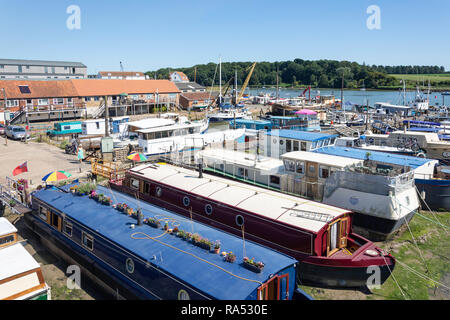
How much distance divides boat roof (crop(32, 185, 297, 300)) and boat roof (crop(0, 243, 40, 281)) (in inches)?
93.1

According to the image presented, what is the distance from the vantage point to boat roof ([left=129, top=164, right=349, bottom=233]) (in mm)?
12367

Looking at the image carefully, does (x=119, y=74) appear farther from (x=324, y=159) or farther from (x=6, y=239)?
(x=6, y=239)

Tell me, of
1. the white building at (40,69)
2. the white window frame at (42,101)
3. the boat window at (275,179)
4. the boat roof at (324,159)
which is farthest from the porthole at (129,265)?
the white building at (40,69)

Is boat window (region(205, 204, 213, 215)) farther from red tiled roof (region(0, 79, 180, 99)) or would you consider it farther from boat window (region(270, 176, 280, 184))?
red tiled roof (region(0, 79, 180, 99))

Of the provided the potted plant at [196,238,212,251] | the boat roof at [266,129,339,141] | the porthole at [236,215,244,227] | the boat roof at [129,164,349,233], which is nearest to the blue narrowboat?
the boat roof at [266,129,339,141]

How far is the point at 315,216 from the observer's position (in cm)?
1227

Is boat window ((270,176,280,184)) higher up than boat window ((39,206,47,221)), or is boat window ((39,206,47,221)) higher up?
boat window ((270,176,280,184))

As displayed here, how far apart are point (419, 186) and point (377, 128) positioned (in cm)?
2578

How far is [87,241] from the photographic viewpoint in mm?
12625

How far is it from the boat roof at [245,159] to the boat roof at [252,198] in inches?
151

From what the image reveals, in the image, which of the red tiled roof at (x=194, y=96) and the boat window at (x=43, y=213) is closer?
the boat window at (x=43, y=213)

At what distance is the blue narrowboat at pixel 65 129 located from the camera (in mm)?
38513

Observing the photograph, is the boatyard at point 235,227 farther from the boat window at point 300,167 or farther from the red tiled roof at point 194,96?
the red tiled roof at point 194,96
